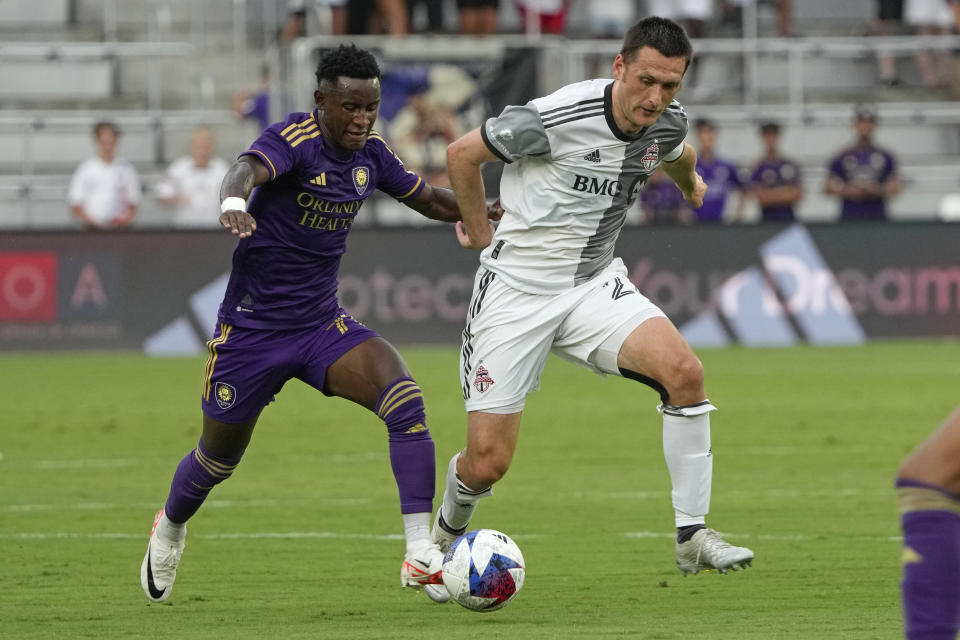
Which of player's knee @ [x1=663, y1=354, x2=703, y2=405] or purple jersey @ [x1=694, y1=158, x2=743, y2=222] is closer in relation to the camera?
player's knee @ [x1=663, y1=354, x2=703, y2=405]

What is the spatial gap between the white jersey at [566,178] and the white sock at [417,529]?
1.12 metres

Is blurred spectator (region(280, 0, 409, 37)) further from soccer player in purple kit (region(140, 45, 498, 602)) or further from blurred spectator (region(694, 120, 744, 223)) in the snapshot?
soccer player in purple kit (region(140, 45, 498, 602))

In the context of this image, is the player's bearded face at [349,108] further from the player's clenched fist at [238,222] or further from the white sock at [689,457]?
the white sock at [689,457]

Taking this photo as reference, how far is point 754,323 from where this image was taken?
19.8m

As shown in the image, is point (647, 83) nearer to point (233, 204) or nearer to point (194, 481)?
point (233, 204)

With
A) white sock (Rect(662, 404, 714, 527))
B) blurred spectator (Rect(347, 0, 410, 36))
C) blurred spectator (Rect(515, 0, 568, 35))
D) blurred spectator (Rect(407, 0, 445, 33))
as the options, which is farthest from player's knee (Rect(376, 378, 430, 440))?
blurred spectator (Rect(515, 0, 568, 35))

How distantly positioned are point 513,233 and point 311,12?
1682 centimetres

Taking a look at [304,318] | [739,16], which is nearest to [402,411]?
[304,318]

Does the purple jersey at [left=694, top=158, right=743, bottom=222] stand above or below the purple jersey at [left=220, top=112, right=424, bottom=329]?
below

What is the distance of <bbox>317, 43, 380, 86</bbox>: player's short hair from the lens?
6984 millimetres

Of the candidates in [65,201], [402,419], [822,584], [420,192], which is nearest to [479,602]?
[402,419]

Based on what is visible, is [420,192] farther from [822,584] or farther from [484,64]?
[484,64]

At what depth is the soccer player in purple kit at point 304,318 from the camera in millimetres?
7008

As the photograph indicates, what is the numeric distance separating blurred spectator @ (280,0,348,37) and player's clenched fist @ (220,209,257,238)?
17.4m
